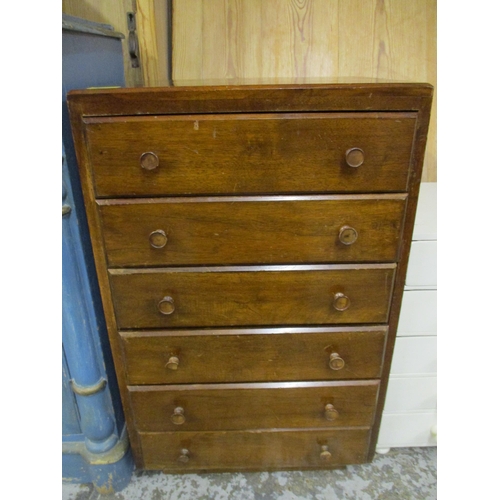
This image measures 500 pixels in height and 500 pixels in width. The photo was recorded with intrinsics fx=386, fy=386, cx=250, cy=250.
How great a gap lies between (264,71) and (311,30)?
0.67 feet

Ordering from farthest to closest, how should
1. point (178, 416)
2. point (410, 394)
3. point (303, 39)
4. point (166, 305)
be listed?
1. point (303, 39)
2. point (410, 394)
3. point (178, 416)
4. point (166, 305)

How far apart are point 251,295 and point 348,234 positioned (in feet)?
0.86

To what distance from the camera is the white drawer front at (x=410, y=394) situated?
111 centimetres

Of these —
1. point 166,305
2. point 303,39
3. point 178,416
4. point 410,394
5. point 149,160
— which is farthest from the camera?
point 303,39

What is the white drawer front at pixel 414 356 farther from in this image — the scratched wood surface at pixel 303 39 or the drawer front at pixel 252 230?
the scratched wood surface at pixel 303 39

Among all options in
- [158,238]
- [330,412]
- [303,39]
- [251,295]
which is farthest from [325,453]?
[303,39]

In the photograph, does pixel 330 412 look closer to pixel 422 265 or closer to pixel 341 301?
pixel 341 301

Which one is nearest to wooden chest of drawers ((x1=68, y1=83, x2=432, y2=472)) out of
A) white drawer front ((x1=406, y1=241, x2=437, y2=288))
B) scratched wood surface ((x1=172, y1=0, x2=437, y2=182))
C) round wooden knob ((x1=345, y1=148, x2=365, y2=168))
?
round wooden knob ((x1=345, y1=148, x2=365, y2=168))

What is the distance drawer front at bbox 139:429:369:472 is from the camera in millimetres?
1062

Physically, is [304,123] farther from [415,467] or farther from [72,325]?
[415,467]

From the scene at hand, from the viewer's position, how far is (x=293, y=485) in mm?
1132

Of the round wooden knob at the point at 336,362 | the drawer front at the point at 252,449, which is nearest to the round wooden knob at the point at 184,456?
the drawer front at the point at 252,449

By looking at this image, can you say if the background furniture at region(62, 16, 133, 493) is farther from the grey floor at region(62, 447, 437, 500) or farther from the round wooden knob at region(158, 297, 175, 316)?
the round wooden knob at region(158, 297, 175, 316)

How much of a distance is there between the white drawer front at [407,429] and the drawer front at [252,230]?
58cm
